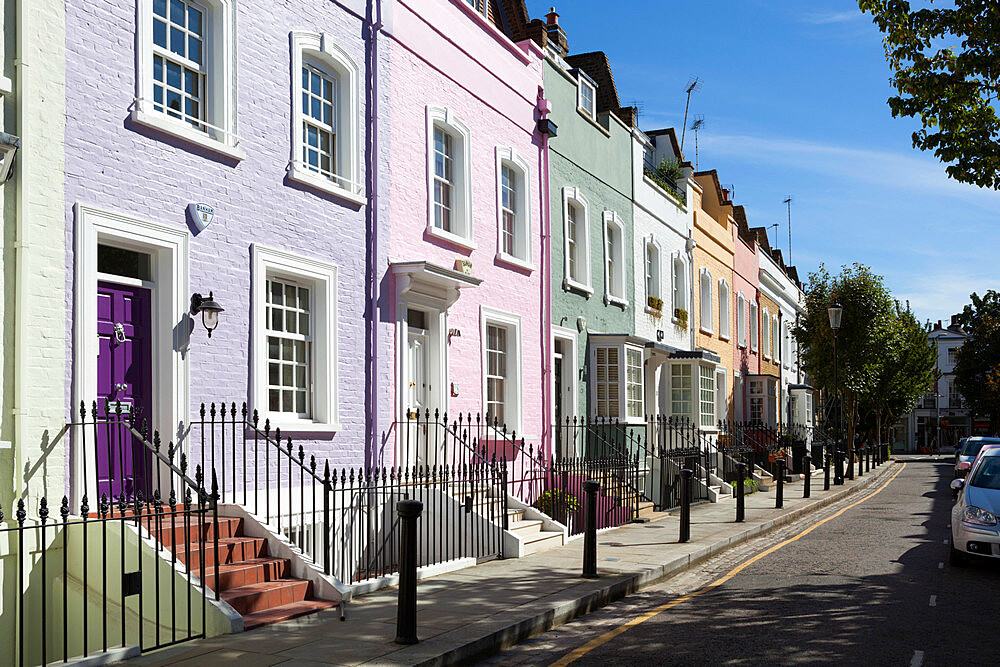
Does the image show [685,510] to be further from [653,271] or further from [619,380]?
[653,271]

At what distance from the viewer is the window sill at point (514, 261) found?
51.6 feet

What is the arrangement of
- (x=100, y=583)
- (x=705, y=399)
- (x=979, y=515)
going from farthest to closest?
(x=705, y=399)
(x=979, y=515)
(x=100, y=583)

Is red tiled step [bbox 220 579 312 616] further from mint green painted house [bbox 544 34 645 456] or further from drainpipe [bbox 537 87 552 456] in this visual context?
mint green painted house [bbox 544 34 645 456]

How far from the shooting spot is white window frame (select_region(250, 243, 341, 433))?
10.4m

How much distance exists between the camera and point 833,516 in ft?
60.7

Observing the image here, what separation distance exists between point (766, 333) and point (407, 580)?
33141 millimetres

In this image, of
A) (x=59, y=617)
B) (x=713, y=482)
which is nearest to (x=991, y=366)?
(x=713, y=482)

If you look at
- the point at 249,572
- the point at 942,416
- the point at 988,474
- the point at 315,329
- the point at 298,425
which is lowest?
the point at 942,416

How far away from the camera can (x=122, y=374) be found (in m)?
8.91

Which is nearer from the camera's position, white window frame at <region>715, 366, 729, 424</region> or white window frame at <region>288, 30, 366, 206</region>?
white window frame at <region>288, 30, 366, 206</region>

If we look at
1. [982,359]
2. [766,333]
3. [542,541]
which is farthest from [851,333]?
[982,359]

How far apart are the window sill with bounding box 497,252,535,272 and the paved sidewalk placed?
16.1 feet

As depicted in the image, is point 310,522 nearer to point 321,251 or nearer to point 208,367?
point 208,367

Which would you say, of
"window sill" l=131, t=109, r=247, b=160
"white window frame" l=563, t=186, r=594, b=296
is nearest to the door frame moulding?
"window sill" l=131, t=109, r=247, b=160
